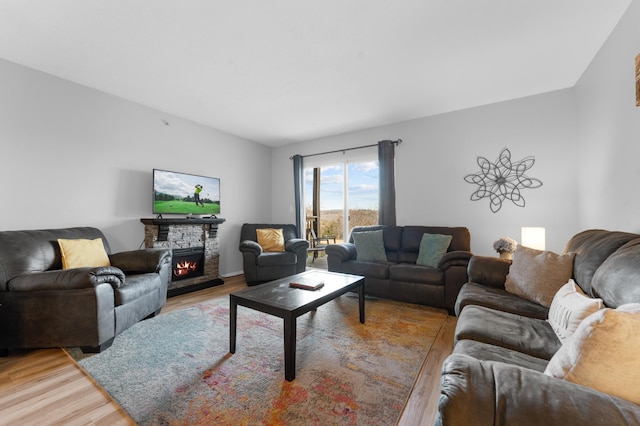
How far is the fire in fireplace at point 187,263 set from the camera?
3934mm

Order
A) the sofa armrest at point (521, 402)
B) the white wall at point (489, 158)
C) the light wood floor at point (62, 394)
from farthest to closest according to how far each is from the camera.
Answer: the white wall at point (489, 158)
the light wood floor at point (62, 394)
the sofa armrest at point (521, 402)

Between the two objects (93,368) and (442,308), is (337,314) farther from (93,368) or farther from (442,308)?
(93,368)

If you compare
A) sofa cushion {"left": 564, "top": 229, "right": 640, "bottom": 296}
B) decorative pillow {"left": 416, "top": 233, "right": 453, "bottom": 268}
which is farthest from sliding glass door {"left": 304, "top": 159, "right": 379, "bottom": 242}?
sofa cushion {"left": 564, "top": 229, "right": 640, "bottom": 296}

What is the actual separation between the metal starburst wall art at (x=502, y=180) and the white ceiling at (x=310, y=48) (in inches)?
33.8

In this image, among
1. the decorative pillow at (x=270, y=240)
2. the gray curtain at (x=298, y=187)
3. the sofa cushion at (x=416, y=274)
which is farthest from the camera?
the gray curtain at (x=298, y=187)

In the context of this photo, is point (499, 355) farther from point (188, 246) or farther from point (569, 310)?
point (188, 246)

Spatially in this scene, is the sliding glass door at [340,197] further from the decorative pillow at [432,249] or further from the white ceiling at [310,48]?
the white ceiling at [310,48]

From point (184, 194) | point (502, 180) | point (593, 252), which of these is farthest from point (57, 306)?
point (502, 180)

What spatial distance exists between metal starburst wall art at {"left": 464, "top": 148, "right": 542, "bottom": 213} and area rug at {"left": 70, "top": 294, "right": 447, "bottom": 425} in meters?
1.91

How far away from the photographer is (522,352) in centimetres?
134

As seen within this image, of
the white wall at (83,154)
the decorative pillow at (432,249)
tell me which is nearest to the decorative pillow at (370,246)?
the decorative pillow at (432,249)

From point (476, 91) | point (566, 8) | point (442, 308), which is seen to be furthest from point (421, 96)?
point (442, 308)

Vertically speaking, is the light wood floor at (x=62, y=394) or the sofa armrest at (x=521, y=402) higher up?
the sofa armrest at (x=521, y=402)

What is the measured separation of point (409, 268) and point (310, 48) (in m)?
2.67
